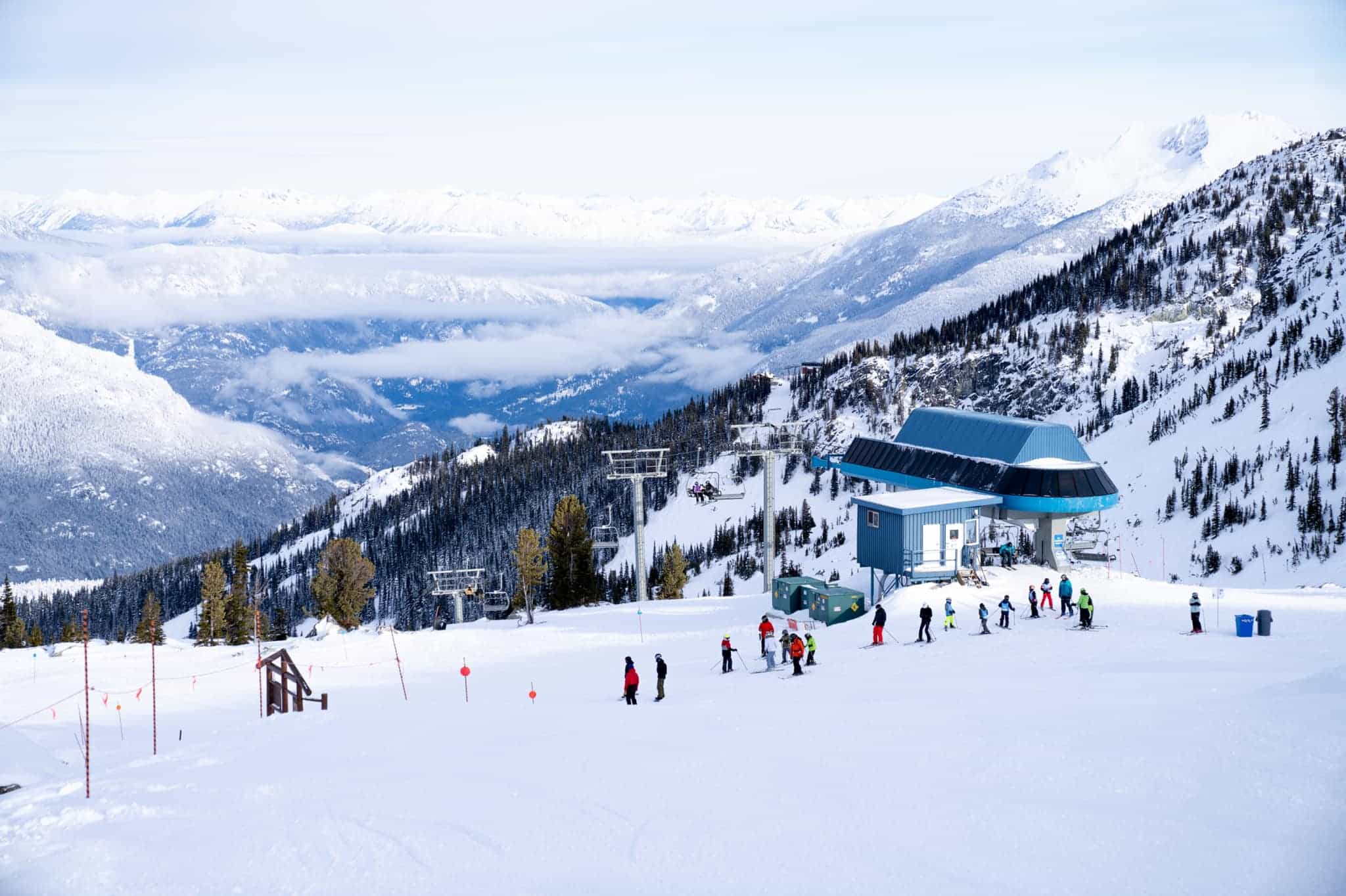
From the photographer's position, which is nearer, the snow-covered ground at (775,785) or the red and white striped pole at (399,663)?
the snow-covered ground at (775,785)

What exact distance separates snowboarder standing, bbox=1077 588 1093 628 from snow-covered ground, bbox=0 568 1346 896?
165 centimetres

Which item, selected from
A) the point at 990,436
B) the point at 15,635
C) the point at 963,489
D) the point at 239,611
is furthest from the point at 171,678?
the point at 15,635

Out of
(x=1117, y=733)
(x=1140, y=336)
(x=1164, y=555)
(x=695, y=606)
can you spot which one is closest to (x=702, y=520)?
(x=1140, y=336)

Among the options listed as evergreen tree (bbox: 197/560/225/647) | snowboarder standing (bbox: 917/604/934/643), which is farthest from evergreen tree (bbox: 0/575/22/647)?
snowboarder standing (bbox: 917/604/934/643)

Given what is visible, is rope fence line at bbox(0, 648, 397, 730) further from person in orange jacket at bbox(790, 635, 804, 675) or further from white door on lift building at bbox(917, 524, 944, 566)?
white door on lift building at bbox(917, 524, 944, 566)

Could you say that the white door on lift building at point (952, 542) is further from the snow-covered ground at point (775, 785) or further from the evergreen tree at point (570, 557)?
the evergreen tree at point (570, 557)

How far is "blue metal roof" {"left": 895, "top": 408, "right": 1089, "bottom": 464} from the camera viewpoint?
218ft

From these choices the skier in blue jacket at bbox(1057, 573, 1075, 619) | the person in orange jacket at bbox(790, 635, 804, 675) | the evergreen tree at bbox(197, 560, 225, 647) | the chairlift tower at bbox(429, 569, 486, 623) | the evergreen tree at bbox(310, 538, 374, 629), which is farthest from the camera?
the evergreen tree at bbox(197, 560, 225, 647)

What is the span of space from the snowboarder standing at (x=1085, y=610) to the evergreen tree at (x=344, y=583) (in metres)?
79.2

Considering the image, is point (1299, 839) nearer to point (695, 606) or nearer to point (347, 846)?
point (347, 846)

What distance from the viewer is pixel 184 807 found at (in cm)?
2534

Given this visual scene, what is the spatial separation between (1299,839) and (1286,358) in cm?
11606

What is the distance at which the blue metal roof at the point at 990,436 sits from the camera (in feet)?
218

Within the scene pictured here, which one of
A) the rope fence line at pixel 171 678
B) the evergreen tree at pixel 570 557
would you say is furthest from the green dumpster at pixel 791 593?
the evergreen tree at pixel 570 557
